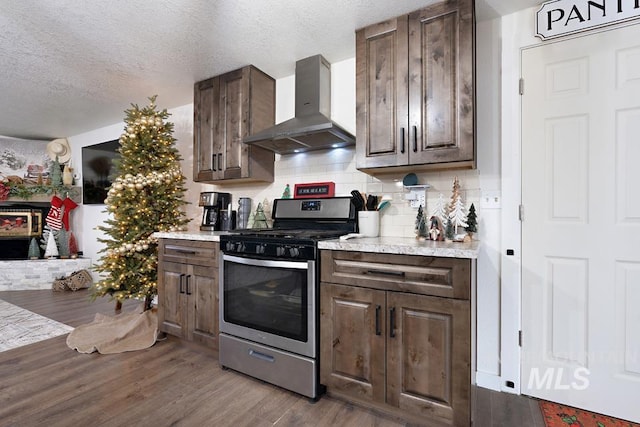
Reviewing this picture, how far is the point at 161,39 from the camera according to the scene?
2.28 meters

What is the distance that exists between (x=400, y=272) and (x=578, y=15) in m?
1.86

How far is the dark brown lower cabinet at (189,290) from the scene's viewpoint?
7.55 ft

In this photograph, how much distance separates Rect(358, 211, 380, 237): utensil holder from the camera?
87.2 inches

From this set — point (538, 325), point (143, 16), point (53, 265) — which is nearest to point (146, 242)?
point (143, 16)

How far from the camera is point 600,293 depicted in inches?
68.4

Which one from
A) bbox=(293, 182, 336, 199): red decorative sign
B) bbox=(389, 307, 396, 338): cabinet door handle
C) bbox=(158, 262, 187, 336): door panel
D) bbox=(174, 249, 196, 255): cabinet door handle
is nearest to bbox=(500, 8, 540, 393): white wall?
bbox=(389, 307, 396, 338): cabinet door handle

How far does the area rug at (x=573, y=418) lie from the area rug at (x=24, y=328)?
383cm

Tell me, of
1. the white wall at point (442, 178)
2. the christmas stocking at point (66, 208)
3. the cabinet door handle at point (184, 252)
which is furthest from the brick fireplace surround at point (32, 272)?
the white wall at point (442, 178)

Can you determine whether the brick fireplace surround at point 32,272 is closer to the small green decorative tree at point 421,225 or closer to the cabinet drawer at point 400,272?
the cabinet drawer at point 400,272

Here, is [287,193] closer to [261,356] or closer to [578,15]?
[261,356]

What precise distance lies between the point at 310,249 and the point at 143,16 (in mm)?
1899

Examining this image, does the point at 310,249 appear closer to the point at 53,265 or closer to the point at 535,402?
the point at 535,402

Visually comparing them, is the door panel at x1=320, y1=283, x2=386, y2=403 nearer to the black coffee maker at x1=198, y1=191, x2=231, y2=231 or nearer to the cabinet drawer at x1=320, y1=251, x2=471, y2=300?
the cabinet drawer at x1=320, y1=251, x2=471, y2=300

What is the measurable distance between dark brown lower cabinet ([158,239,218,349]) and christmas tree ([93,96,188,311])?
1.65 ft
